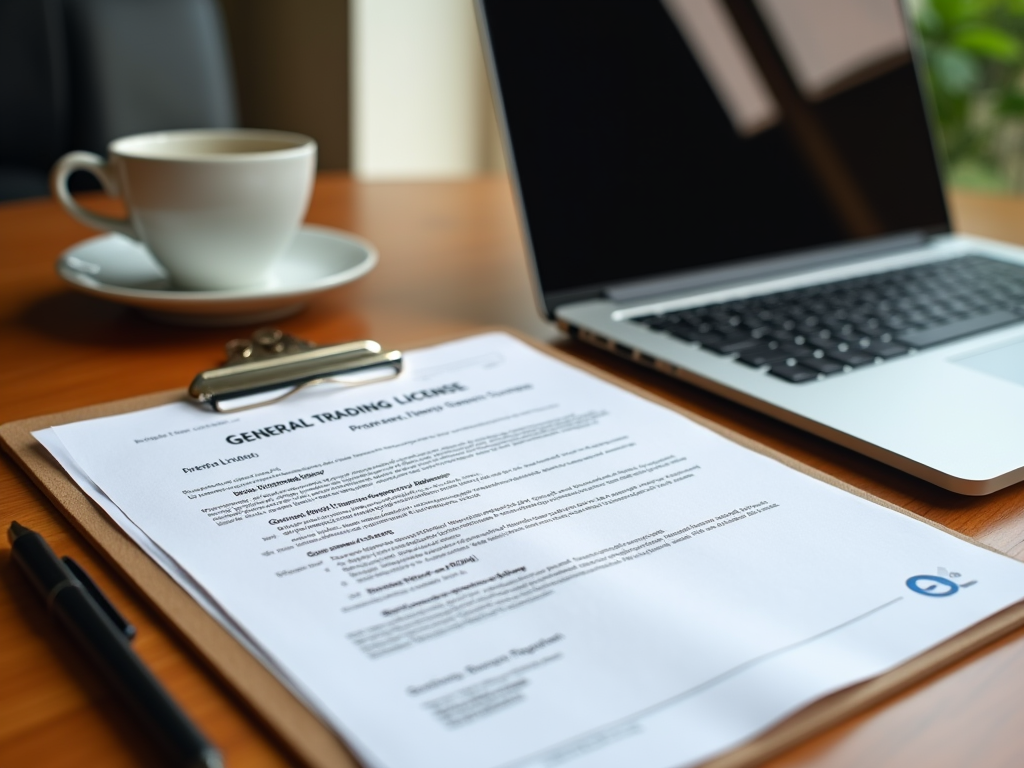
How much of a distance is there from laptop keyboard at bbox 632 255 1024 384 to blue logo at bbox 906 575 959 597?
18 cm

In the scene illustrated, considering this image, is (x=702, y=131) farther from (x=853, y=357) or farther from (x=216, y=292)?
(x=216, y=292)

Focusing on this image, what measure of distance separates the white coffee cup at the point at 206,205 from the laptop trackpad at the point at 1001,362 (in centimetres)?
44

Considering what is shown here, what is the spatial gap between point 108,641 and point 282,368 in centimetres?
23

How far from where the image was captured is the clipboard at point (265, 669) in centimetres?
27

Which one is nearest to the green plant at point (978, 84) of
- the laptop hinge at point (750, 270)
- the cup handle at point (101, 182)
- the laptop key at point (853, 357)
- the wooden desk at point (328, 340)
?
the wooden desk at point (328, 340)

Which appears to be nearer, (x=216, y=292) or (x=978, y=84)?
(x=216, y=292)

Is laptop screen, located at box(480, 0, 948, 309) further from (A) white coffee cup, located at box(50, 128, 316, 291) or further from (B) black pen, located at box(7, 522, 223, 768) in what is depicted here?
(B) black pen, located at box(7, 522, 223, 768)

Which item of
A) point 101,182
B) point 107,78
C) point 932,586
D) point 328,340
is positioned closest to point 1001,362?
point 932,586

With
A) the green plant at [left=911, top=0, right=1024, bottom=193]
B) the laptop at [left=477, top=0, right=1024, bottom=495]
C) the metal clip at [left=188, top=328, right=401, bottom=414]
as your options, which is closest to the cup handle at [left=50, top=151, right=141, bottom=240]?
the metal clip at [left=188, top=328, right=401, bottom=414]

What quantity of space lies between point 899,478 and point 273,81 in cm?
255

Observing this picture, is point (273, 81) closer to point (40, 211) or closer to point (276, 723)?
point (40, 211)

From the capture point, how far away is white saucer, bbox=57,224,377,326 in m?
0.59

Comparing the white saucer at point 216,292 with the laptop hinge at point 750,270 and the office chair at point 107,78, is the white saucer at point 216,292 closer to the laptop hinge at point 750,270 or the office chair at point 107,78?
the laptop hinge at point 750,270

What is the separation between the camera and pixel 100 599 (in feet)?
1.06
